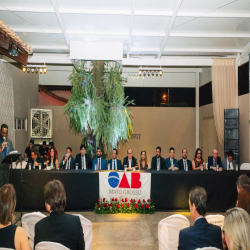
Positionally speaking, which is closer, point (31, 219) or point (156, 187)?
point (31, 219)

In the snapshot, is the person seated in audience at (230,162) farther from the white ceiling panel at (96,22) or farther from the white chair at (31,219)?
the white chair at (31,219)

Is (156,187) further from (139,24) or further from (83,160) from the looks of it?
(139,24)

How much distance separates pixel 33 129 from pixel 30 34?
3839mm

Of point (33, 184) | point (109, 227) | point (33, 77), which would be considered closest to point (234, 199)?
point (109, 227)

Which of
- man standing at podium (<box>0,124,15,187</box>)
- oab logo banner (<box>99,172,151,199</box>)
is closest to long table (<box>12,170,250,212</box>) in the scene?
oab logo banner (<box>99,172,151,199</box>)

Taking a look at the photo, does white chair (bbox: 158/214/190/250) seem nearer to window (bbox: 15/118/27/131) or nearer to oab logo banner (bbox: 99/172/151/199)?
oab logo banner (bbox: 99/172/151/199)

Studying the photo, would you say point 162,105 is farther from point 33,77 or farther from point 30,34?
point 30,34

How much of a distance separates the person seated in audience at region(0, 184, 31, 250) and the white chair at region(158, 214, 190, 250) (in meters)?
1.54

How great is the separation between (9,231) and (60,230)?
1.04ft

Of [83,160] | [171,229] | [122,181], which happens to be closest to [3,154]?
[83,160]

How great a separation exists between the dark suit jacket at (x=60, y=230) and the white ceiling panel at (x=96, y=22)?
4862mm

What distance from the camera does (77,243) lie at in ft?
6.32

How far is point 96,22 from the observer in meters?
6.20

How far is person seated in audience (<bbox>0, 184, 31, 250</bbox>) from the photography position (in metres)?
1.76
